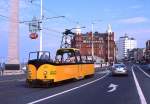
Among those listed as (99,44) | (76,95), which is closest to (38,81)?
(76,95)

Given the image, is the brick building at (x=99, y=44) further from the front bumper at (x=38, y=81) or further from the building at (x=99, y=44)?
the front bumper at (x=38, y=81)

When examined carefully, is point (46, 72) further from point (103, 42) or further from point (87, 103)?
point (103, 42)

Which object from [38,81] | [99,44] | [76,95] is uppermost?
[99,44]

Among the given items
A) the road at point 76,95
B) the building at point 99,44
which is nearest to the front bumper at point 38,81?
the road at point 76,95

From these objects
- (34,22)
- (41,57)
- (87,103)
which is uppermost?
(34,22)

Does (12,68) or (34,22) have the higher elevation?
(34,22)

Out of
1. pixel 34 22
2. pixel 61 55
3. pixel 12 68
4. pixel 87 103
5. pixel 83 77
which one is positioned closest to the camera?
pixel 87 103

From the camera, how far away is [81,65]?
3681 cm

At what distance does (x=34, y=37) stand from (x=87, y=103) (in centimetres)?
4723

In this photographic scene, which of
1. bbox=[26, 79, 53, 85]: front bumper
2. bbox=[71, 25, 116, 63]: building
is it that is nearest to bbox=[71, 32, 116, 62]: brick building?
bbox=[71, 25, 116, 63]: building

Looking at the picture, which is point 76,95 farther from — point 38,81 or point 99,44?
point 99,44

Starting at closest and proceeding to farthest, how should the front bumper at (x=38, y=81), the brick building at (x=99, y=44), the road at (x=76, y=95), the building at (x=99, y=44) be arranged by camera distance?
the road at (x=76, y=95) → the front bumper at (x=38, y=81) → the building at (x=99, y=44) → the brick building at (x=99, y=44)

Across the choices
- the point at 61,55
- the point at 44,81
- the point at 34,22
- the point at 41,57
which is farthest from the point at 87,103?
the point at 34,22

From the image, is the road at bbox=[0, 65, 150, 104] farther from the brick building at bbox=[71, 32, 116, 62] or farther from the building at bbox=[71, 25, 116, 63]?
the building at bbox=[71, 25, 116, 63]
